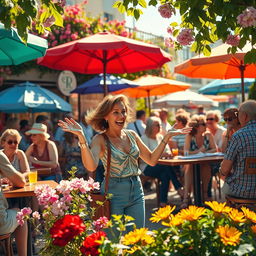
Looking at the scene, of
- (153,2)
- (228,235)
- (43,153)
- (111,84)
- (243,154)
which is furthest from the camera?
(111,84)

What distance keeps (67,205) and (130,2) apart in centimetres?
162

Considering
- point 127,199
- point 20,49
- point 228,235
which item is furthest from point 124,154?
point 20,49

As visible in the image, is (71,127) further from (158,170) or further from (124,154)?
(158,170)

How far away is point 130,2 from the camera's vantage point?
3.83m

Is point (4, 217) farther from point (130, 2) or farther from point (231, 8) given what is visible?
point (231, 8)

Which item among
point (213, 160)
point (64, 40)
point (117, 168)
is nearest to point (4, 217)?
point (117, 168)

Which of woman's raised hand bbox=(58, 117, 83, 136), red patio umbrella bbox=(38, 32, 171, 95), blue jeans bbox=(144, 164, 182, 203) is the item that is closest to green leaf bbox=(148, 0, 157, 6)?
woman's raised hand bbox=(58, 117, 83, 136)

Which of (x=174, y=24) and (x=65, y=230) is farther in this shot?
(x=174, y=24)

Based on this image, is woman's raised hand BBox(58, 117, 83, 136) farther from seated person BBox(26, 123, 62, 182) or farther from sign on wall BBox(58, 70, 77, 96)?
sign on wall BBox(58, 70, 77, 96)

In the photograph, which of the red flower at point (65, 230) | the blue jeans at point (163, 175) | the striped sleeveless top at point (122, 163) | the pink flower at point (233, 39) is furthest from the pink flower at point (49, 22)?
the blue jeans at point (163, 175)

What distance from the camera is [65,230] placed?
265cm

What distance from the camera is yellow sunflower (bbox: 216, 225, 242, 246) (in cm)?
239

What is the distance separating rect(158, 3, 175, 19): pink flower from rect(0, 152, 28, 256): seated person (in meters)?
2.02

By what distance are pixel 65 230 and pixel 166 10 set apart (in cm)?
200
